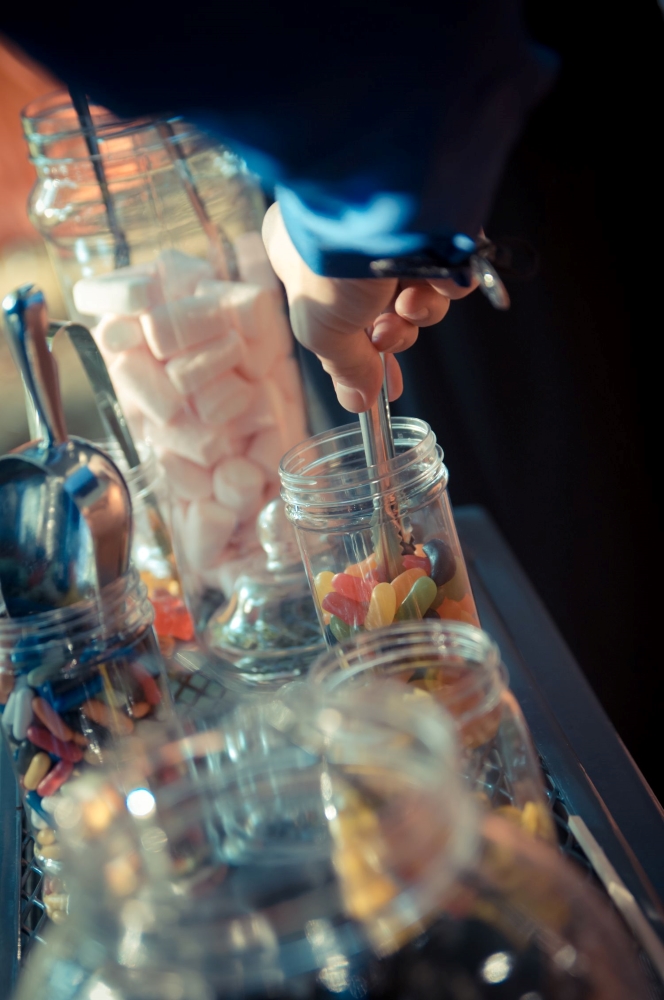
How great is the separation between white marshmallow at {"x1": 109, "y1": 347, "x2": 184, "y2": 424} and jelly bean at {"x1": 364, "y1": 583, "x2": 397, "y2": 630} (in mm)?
210

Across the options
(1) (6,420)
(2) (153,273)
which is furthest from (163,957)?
(1) (6,420)

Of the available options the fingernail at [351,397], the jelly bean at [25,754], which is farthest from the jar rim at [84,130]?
the jelly bean at [25,754]

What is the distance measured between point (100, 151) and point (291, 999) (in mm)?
460

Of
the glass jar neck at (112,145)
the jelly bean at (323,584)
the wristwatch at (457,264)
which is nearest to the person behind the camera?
the wristwatch at (457,264)

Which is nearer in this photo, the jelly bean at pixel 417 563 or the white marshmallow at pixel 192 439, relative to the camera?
the jelly bean at pixel 417 563

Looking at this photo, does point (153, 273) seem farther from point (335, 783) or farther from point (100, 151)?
point (335, 783)

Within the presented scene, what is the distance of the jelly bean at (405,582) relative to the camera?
40 cm

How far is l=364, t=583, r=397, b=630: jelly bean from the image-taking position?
39cm

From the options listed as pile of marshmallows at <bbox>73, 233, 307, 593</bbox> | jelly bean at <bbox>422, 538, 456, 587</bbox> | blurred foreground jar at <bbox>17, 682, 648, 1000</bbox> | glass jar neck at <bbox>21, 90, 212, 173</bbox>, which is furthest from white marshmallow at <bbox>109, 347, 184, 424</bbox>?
blurred foreground jar at <bbox>17, 682, 648, 1000</bbox>

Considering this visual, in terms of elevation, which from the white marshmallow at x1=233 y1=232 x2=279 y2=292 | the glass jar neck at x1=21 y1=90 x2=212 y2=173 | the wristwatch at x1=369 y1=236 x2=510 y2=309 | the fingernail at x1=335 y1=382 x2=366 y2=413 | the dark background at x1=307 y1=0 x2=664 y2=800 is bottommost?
the dark background at x1=307 y1=0 x2=664 y2=800

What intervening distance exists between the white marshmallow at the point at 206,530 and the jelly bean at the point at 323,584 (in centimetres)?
16

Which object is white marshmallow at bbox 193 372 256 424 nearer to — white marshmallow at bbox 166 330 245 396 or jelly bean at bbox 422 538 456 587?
white marshmallow at bbox 166 330 245 396

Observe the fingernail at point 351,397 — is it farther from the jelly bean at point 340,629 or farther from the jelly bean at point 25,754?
the jelly bean at point 25,754

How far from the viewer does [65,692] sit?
0.39 meters
